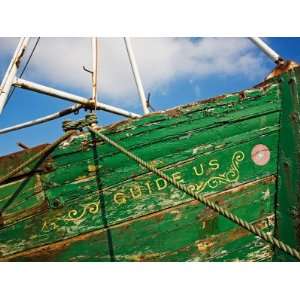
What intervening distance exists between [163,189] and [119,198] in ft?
1.14

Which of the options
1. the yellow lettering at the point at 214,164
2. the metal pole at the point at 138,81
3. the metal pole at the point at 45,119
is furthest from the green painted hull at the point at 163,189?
the metal pole at the point at 138,81

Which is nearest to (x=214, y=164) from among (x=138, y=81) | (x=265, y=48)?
(x=265, y=48)

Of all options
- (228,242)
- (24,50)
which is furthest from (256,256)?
(24,50)

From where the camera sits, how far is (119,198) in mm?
2488

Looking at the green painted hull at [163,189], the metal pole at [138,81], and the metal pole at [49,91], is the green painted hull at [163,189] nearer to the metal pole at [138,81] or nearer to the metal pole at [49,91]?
the metal pole at [49,91]

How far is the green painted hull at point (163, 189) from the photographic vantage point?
97.7 inches

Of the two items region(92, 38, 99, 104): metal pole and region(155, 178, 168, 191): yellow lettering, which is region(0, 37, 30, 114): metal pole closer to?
region(92, 38, 99, 104): metal pole

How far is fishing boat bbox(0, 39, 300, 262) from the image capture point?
8.14 feet

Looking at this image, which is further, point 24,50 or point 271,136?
point 24,50

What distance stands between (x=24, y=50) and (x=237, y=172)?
3.50 meters

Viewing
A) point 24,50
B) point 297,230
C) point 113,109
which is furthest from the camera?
point 113,109

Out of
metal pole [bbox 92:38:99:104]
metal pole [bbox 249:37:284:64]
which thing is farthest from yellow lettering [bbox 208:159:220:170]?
metal pole [bbox 92:38:99:104]

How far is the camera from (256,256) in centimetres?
253
